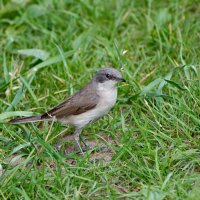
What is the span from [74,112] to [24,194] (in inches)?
69.9

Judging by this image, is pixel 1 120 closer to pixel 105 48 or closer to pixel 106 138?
pixel 106 138

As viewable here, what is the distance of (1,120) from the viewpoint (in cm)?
795

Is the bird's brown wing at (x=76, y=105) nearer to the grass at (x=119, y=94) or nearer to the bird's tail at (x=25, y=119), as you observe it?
the bird's tail at (x=25, y=119)

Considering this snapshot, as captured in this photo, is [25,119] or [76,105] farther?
[76,105]

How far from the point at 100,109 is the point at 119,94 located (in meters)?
0.90

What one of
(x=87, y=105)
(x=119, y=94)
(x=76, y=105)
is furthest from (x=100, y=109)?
(x=119, y=94)

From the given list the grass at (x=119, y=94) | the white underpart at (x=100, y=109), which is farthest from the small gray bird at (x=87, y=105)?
the grass at (x=119, y=94)

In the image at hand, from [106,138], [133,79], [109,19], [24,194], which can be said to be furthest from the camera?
[109,19]

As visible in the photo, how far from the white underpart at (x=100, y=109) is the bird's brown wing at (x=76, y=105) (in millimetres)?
57

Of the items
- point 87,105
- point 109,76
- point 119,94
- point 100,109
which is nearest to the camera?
point 100,109

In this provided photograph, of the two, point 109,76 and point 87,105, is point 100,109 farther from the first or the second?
point 109,76

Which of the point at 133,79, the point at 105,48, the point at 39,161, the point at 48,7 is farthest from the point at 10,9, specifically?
the point at 39,161

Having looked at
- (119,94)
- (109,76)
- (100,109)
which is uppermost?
(109,76)

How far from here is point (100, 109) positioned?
778 centimetres
